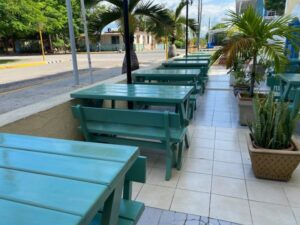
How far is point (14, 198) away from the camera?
83 cm

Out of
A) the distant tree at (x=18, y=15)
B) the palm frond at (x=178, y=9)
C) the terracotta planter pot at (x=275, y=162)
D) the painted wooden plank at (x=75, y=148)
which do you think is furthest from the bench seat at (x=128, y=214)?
the distant tree at (x=18, y=15)

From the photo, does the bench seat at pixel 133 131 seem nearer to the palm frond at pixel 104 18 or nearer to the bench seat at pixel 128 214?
the bench seat at pixel 128 214

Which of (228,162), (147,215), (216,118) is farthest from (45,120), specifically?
(216,118)

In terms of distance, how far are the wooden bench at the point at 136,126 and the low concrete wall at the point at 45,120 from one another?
21 cm

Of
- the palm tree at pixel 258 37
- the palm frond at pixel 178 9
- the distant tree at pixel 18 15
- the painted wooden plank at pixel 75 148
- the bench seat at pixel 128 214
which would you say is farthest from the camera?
the distant tree at pixel 18 15

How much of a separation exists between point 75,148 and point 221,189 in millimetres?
1556

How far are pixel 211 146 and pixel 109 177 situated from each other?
2427mm

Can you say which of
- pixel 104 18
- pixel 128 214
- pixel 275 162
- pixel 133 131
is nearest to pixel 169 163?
pixel 133 131

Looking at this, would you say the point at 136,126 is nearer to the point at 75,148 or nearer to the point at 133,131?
the point at 133,131

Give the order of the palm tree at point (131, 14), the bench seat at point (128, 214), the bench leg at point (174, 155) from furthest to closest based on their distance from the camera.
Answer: the palm tree at point (131, 14) < the bench leg at point (174, 155) < the bench seat at point (128, 214)

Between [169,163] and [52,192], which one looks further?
[169,163]

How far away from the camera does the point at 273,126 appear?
2.32m

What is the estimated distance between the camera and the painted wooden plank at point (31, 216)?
0.72 metres

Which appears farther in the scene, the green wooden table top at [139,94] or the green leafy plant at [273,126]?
the green wooden table top at [139,94]
